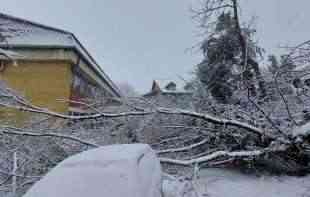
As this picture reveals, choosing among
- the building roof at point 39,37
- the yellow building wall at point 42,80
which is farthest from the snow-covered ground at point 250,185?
the building roof at point 39,37

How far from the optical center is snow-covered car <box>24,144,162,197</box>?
2383 mm

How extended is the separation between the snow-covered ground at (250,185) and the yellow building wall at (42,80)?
6.37 m

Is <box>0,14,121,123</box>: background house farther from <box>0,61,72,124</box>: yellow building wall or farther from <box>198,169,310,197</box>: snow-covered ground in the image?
<box>198,169,310,197</box>: snow-covered ground

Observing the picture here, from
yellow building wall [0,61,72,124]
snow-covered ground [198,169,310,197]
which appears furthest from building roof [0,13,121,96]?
snow-covered ground [198,169,310,197]

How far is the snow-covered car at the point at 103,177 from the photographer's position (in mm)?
2383

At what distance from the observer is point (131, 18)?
22.4 metres

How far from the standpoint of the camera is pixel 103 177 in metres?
2.56

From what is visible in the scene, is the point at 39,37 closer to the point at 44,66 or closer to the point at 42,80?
the point at 44,66

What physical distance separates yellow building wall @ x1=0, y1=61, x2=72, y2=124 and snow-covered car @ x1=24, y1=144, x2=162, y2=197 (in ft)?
23.4

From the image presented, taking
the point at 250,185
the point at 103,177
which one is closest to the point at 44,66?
the point at 250,185

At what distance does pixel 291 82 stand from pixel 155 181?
3.61m

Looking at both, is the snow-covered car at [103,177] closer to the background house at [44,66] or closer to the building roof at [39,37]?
the background house at [44,66]

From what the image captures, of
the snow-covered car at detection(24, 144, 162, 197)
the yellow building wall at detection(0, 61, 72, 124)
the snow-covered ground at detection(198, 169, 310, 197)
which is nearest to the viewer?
the snow-covered car at detection(24, 144, 162, 197)

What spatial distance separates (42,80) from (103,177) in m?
8.23
